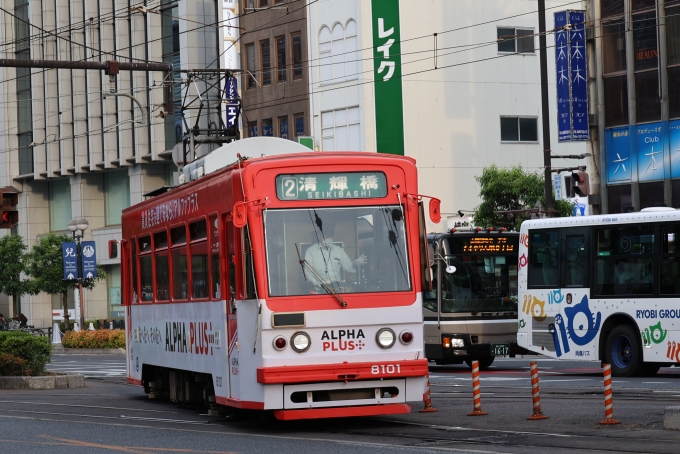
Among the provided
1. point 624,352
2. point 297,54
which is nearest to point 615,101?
point 624,352

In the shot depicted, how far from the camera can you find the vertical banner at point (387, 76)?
51.4 meters

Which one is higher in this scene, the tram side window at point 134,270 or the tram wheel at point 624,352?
the tram side window at point 134,270

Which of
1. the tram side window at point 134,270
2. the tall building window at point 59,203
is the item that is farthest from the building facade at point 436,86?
the tram side window at point 134,270

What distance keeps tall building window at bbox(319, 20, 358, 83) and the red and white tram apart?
3685 centimetres

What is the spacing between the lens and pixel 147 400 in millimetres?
22031

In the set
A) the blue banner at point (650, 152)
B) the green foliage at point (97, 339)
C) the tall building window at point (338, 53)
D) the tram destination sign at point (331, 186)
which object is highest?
the tall building window at point (338, 53)

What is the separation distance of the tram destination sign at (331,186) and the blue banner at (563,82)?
25.4 m

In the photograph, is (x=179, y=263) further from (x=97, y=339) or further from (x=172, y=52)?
(x=172, y=52)

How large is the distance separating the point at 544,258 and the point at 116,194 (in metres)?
48.9

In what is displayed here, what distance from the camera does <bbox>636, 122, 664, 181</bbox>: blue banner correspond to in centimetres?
3875

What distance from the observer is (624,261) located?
23.7m

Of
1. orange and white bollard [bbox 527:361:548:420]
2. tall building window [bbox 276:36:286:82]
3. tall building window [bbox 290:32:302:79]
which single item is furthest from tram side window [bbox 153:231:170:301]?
tall building window [bbox 276:36:286:82]

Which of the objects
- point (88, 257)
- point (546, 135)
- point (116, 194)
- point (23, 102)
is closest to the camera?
point (546, 135)

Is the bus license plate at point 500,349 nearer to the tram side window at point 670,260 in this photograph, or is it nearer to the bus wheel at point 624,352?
the bus wheel at point 624,352
